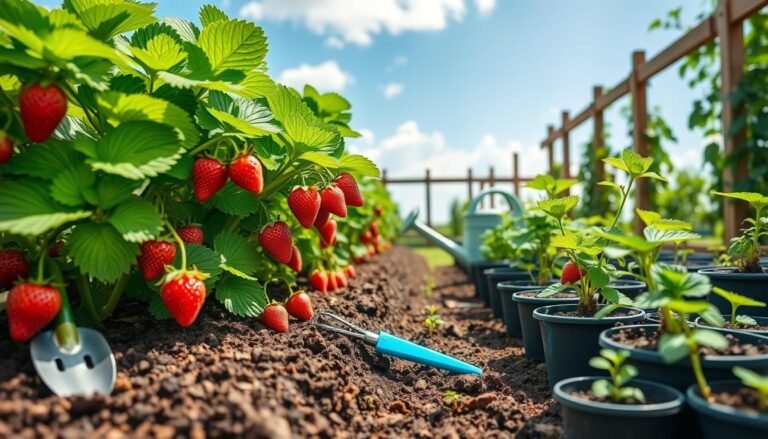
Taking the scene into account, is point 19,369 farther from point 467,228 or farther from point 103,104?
point 467,228

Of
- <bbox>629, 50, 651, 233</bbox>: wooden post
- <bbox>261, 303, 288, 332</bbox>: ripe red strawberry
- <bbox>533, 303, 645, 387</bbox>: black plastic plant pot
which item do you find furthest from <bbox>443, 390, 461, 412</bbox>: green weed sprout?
<bbox>629, 50, 651, 233</bbox>: wooden post

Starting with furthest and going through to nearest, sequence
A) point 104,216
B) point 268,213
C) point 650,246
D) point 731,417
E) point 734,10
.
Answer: point 734,10 → point 268,213 → point 104,216 → point 650,246 → point 731,417

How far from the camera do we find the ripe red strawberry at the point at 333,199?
1.82 metres

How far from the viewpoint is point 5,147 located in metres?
1.34

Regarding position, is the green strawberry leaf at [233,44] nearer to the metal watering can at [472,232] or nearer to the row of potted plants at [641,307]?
the row of potted plants at [641,307]

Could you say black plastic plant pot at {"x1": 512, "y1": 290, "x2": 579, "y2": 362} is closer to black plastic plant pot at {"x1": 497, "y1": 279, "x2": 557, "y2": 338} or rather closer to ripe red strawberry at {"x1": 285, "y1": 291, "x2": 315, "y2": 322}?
black plastic plant pot at {"x1": 497, "y1": 279, "x2": 557, "y2": 338}

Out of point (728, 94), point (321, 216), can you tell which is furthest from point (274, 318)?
point (728, 94)

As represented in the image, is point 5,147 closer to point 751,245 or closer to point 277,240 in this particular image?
point 277,240

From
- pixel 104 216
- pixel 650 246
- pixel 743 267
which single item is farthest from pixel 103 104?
pixel 743 267

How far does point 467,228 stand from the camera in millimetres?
4484

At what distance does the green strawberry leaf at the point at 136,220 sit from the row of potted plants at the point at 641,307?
1023 mm

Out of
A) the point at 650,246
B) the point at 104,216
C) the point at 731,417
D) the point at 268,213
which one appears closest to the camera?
the point at 731,417

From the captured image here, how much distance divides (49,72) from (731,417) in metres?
1.59

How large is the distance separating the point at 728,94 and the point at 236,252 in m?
3.18
